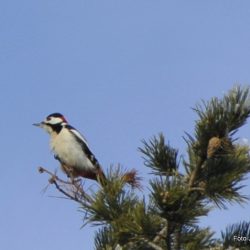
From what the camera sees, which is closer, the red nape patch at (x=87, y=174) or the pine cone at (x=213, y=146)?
the pine cone at (x=213, y=146)

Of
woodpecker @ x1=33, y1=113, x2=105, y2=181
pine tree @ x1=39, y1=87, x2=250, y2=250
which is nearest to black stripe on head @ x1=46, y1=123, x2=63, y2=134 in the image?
woodpecker @ x1=33, y1=113, x2=105, y2=181

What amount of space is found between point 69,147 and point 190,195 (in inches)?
164

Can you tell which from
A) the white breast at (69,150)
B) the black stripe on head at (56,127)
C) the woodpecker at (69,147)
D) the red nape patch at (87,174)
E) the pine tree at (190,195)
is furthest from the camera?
the black stripe on head at (56,127)

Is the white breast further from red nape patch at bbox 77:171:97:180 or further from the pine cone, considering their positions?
the pine cone

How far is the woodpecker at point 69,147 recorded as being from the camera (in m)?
6.11

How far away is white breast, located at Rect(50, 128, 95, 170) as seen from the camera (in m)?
6.24

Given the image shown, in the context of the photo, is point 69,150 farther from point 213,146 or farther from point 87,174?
point 213,146

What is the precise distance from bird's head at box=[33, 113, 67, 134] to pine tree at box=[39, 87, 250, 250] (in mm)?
4449

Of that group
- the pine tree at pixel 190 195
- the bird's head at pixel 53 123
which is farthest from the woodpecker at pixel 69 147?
the pine tree at pixel 190 195

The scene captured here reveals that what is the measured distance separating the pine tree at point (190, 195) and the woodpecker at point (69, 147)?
9.45 ft

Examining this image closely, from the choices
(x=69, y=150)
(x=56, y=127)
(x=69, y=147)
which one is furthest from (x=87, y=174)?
(x=56, y=127)

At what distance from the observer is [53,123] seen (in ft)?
24.6

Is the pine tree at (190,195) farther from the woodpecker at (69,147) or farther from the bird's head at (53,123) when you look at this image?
the bird's head at (53,123)

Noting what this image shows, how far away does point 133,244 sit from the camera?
284 cm
